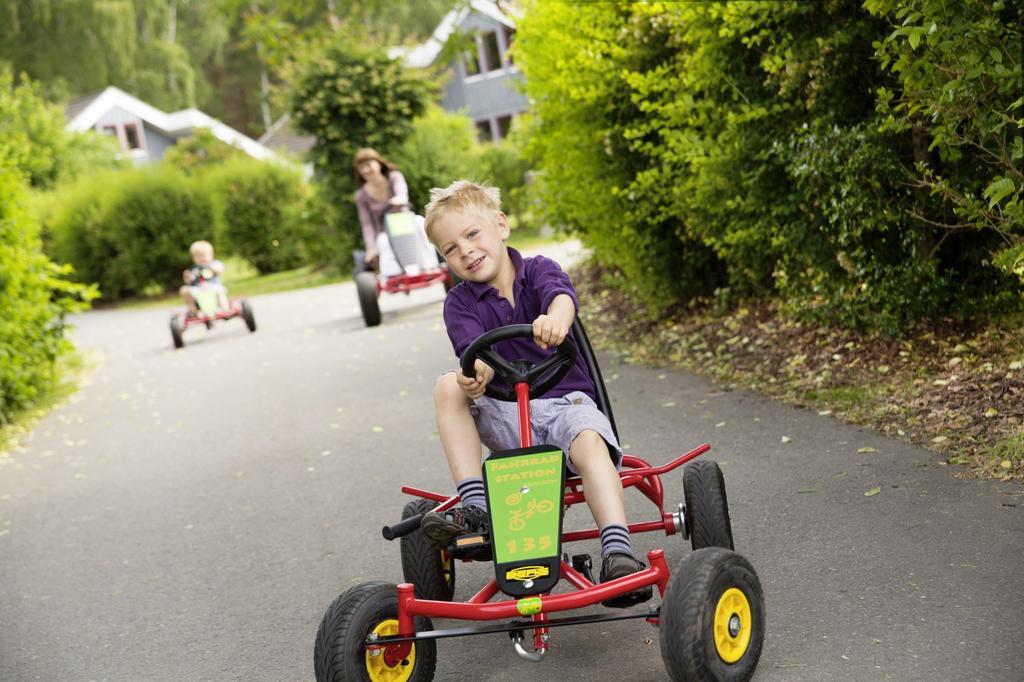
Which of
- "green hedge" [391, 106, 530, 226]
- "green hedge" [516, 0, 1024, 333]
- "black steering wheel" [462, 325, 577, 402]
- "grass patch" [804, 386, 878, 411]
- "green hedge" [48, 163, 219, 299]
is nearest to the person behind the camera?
"black steering wheel" [462, 325, 577, 402]

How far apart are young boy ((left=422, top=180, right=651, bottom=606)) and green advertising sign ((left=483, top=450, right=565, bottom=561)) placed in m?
0.18

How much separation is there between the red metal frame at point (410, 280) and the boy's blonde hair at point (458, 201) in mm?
9001

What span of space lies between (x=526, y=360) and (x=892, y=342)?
3642 mm

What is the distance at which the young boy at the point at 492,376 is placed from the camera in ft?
12.1

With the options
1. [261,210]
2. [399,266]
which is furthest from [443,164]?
[399,266]

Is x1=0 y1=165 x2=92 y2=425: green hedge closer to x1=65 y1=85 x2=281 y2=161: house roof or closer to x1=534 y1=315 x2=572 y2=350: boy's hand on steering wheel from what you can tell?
x1=534 y1=315 x2=572 y2=350: boy's hand on steering wheel

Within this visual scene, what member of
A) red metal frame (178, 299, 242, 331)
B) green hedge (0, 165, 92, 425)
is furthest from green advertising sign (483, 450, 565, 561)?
red metal frame (178, 299, 242, 331)

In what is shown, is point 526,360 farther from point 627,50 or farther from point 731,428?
point 627,50

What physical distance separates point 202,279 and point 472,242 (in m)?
11.9

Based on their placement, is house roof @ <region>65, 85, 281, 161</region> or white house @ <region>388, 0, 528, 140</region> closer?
white house @ <region>388, 0, 528, 140</region>

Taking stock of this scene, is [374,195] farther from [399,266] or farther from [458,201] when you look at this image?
[458,201]

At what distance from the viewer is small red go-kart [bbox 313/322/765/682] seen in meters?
3.19

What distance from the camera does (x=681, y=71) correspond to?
791cm

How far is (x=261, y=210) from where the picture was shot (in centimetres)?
2588
